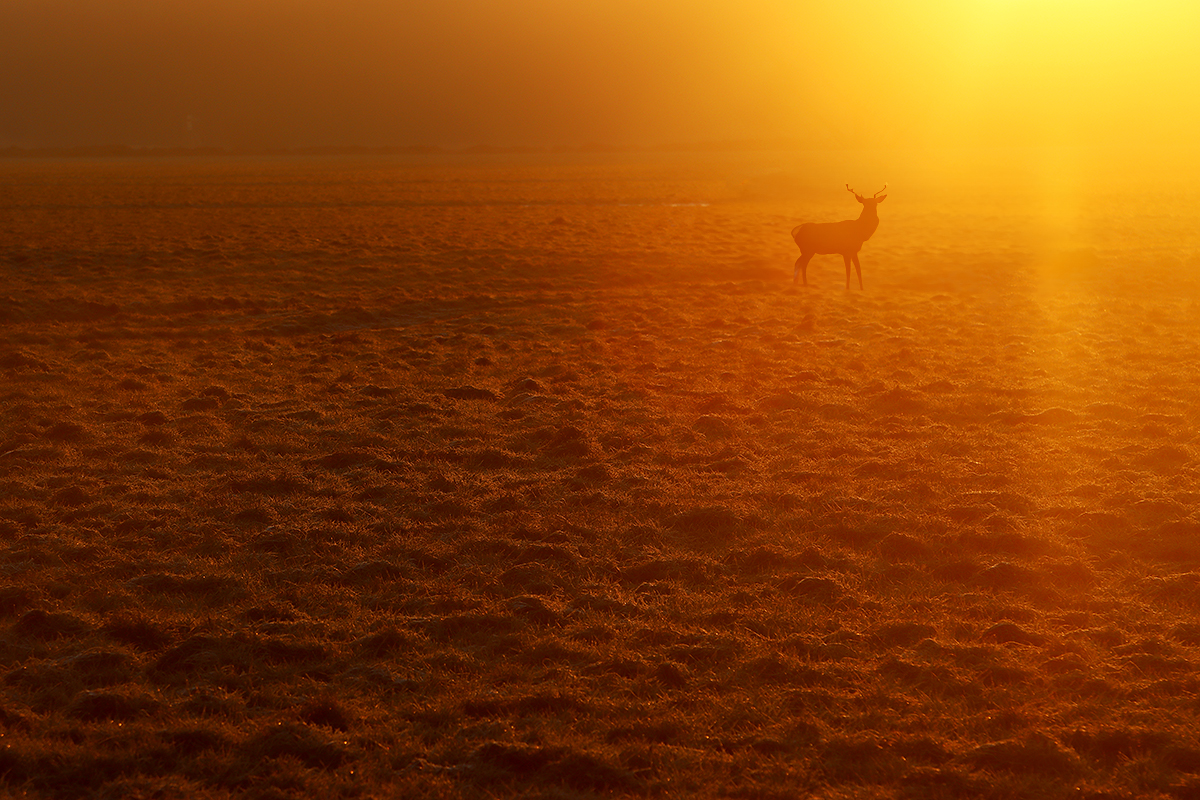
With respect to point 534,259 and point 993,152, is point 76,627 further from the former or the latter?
point 993,152

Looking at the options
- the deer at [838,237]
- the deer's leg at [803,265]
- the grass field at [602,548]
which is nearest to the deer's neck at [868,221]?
the deer at [838,237]

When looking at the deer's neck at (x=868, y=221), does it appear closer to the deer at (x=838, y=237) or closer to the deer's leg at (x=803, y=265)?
the deer at (x=838, y=237)

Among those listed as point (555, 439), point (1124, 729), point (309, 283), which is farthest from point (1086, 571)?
point (309, 283)

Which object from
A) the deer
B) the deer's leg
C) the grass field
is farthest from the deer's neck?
the grass field

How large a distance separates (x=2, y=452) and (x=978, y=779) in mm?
7751

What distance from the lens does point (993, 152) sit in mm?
74688

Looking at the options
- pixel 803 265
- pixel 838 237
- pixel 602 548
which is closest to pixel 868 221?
pixel 838 237

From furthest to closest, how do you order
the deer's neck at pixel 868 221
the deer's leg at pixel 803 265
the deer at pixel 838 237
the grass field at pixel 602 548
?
1. the deer's leg at pixel 803 265
2. the deer at pixel 838 237
3. the deer's neck at pixel 868 221
4. the grass field at pixel 602 548

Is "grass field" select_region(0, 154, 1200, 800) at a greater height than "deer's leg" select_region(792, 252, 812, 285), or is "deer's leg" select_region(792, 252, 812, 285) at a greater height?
"deer's leg" select_region(792, 252, 812, 285)

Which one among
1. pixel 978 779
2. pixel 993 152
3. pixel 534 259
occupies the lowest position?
pixel 978 779

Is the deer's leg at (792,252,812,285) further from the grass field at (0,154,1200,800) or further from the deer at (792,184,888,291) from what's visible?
the grass field at (0,154,1200,800)

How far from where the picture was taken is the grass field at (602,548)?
4031mm

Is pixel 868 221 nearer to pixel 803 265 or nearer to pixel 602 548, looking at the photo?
pixel 803 265

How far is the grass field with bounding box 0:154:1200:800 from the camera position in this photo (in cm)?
403
